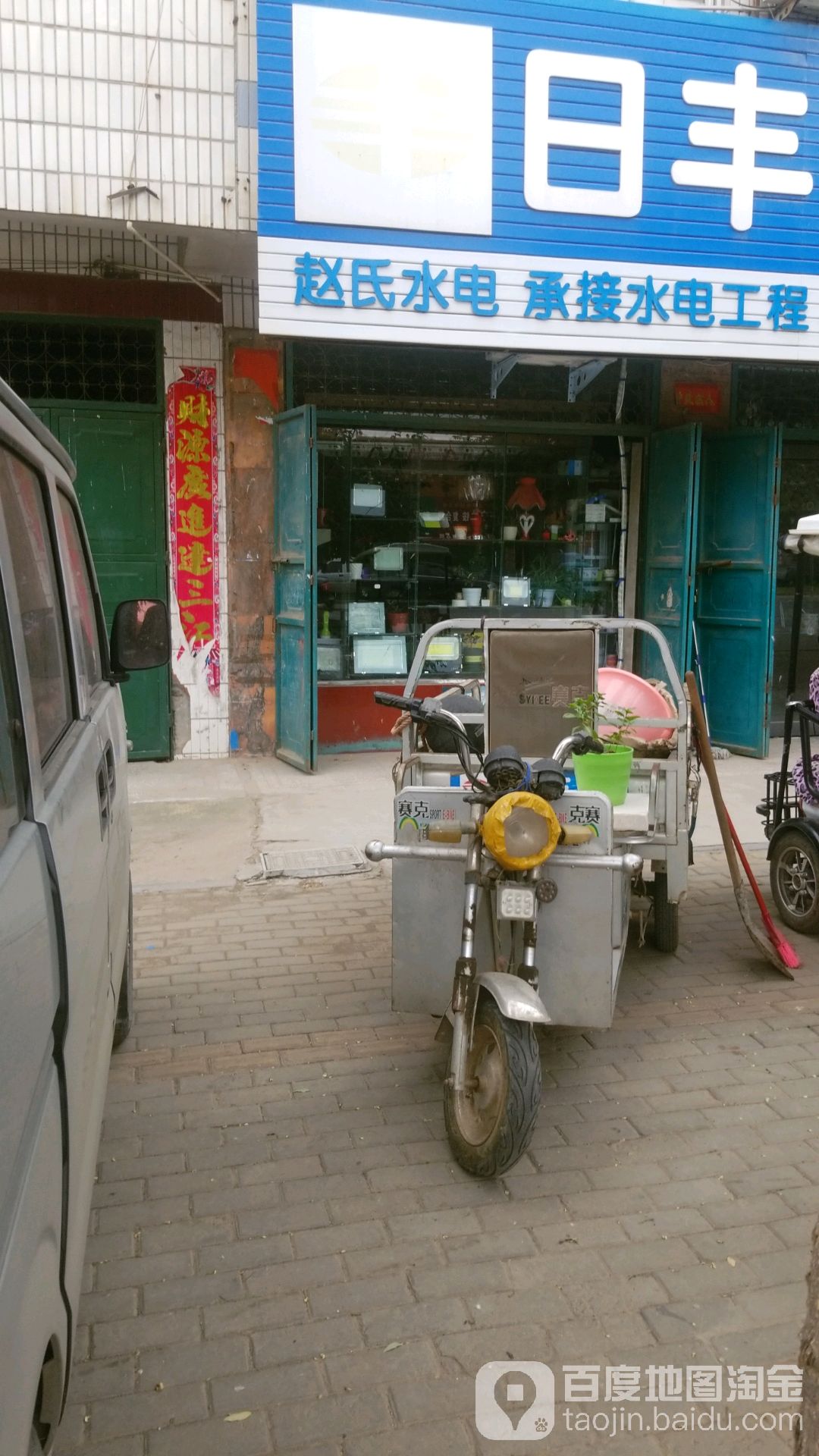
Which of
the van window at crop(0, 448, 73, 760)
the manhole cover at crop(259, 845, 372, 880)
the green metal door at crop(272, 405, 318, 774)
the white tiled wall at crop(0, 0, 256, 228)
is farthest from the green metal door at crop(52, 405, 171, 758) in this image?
the van window at crop(0, 448, 73, 760)

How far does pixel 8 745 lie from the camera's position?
184 cm

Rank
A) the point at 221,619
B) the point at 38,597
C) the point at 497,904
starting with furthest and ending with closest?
the point at 221,619
the point at 497,904
the point at 38,597

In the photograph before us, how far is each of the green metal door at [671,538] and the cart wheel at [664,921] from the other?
4156mm

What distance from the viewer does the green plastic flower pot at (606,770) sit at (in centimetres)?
430

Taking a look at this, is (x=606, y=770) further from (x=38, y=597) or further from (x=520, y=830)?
(x=38, y=597)

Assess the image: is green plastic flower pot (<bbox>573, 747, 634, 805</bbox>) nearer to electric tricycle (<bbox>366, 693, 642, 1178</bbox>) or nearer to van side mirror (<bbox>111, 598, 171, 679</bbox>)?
electric tricycle (<bbox>366, 693, 642, 1178</bbox>)

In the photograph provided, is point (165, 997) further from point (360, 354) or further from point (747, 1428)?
point (360, 354)

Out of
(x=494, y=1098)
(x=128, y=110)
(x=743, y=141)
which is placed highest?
(x=743, y=141)

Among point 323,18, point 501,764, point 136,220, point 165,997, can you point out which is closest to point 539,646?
point 501,764

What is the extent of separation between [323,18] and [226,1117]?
22.0 feet

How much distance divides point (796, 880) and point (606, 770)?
1750 mm

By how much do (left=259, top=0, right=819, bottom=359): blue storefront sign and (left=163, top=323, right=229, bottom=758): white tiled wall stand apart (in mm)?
1635

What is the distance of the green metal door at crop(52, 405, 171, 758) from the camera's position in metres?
8.67

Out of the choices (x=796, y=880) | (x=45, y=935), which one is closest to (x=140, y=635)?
(x=45, y=935)
